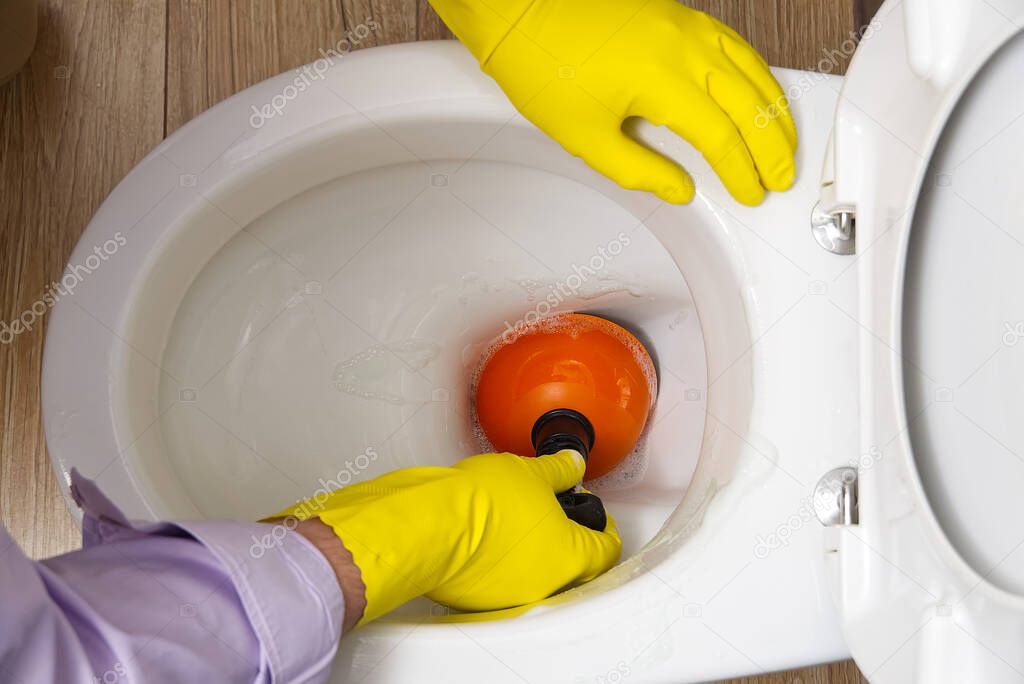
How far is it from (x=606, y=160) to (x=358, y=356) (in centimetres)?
30

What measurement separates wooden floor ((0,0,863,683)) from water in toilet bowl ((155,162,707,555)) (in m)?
0.38

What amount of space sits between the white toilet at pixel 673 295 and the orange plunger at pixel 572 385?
4.1 inches

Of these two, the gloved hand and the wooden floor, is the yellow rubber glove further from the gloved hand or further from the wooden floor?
the wooden floor

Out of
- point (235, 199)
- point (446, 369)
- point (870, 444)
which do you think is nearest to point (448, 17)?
point (235, 199)

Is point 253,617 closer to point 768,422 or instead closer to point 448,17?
point 768,422

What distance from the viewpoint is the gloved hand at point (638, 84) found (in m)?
0.62

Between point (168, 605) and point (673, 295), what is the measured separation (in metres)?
0.55

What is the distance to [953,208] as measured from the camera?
0.53 m

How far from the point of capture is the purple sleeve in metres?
0.40

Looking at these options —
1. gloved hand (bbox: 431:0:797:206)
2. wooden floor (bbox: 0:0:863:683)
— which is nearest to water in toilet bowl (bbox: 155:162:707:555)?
gloved hand (bbox: 431:0:797:206)

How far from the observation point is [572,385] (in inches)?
36.5

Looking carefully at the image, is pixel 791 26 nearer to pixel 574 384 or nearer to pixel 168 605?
pixel 574 384

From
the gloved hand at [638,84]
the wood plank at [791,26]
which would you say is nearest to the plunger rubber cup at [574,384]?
the gloved hand at [638,84]

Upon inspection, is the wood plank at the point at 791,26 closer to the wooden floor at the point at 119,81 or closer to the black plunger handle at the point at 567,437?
the wooden floor at the point at 119,81
